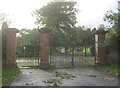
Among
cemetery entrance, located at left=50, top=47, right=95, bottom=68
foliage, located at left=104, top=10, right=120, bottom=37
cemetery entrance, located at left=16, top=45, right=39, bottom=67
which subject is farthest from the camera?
cemetery entrance, located at left=16, top=45, right=39, bottom=67

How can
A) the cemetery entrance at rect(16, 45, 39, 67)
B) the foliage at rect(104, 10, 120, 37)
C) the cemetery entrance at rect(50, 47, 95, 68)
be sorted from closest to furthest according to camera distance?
the foliage at rect(104, 10, 120, 37), the cemetery entrance at rect(50, 47, 95, 68), the cemetery entrance at rect(16, 45, 39, 67)

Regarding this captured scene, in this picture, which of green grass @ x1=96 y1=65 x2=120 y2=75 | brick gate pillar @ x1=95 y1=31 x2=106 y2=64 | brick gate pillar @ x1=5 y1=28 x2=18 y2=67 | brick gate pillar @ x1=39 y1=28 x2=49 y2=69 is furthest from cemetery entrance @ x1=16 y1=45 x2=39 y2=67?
green grass @ x1=96 y1=65 x2=120 y2=75

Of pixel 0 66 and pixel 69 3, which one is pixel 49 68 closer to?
pixel 0 66

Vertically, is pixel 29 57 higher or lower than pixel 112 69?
higher

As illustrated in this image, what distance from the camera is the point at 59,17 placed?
195 ft

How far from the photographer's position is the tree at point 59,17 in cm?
5916

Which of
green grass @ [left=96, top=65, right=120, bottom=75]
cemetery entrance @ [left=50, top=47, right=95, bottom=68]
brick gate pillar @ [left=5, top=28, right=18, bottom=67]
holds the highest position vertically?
brick gate pillar @ [left=5, top=28, right=18, bottom=67]

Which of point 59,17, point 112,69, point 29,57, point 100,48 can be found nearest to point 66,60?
point 29,57

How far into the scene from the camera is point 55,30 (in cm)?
5778

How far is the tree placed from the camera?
59156 millimetres

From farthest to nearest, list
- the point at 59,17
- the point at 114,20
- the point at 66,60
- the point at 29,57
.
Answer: the point at 59,17 < the point at 29,57 < the point at 66,60 < the point at 114,20

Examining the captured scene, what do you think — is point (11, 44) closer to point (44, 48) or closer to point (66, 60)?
point (44, 48)

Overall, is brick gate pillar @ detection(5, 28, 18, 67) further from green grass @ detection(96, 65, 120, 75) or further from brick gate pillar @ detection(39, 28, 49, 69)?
green grass @ detection(96, 65, 120, 75)

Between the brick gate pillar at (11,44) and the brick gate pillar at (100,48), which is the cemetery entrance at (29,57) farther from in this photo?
the brick gate pillar at (100,48)
